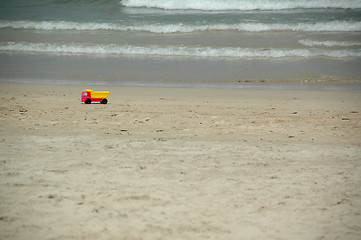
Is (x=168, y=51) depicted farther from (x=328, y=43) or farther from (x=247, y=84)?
(x=328, y=43)

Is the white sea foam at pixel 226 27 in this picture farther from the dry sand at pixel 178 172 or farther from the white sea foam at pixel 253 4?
the dry sand at pixel 178 172

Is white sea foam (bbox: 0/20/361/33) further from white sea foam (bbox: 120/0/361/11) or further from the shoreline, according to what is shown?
the shoreline

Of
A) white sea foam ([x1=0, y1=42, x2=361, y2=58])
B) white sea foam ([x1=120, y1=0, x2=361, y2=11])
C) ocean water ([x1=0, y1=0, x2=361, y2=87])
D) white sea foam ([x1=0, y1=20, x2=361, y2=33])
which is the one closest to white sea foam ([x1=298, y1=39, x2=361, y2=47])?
ocean water ([x1=0, y1=0, x2=361, y2=87])

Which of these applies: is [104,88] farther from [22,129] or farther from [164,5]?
[164,5]

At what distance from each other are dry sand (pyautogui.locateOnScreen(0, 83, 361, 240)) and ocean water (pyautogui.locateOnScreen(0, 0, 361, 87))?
12.0ft

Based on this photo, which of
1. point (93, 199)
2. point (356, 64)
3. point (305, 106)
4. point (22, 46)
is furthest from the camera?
point (22, 46)

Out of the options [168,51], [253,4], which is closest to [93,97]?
[168,51]

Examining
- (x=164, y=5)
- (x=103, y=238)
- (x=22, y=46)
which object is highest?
(x=164, y=5)

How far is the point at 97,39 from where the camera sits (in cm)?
1622

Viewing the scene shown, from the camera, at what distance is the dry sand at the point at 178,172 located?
3.04 meters

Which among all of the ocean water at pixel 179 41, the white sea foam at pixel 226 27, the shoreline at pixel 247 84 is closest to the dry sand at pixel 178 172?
the shoreline at pixel 247 84

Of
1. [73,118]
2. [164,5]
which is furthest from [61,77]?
[164,5]

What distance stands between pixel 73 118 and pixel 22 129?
815 mm

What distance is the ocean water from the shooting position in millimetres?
11086
